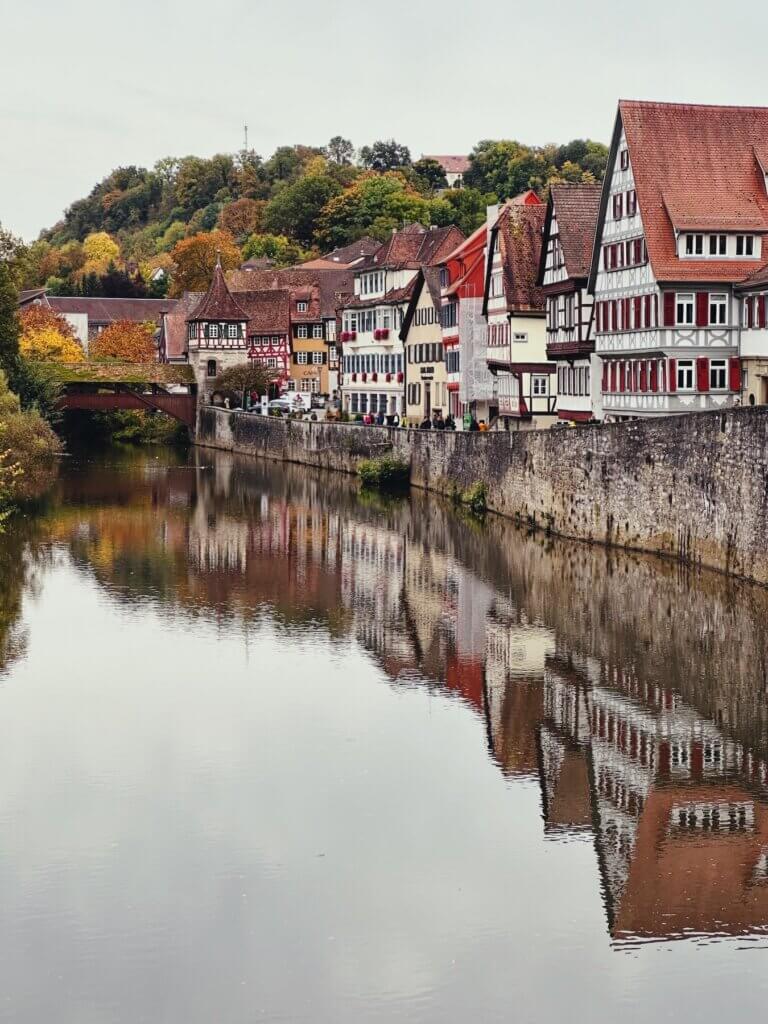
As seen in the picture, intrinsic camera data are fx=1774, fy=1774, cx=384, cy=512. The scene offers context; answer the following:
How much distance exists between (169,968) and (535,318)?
4468 centimetres

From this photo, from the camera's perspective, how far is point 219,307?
102 meters

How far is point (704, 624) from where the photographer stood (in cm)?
3152

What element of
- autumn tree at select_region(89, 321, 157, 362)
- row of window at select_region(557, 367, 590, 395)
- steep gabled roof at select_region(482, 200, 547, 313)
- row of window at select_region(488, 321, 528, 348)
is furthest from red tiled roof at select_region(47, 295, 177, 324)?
row of window at select_region(557, 367, 590, 395)

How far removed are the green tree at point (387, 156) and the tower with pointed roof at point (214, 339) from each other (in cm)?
7164

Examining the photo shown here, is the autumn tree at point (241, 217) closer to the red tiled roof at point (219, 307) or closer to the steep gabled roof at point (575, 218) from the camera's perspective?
the red tiled roof at point (219, 307)

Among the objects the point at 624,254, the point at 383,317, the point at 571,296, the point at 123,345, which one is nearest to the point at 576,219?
the point at 571,296

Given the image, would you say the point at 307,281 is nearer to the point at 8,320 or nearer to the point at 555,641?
the point at 8,320

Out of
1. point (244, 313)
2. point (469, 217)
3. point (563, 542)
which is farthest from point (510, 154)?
point (563, 542)

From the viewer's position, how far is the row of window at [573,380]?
53.6m

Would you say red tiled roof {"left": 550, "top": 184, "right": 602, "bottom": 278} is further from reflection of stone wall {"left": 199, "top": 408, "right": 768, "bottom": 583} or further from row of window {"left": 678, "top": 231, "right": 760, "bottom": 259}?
row of window {"left": 678, "top": 231, "right": 760, "bottom": 259}

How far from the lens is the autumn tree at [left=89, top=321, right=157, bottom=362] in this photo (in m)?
122

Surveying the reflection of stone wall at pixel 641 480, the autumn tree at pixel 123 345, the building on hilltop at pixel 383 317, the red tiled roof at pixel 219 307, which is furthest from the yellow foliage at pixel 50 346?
the reflection of stone wall at pixel 641 480

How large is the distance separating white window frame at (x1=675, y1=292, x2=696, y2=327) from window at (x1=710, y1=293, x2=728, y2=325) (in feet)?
1.58

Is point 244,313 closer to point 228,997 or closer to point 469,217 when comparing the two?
point 469,217
